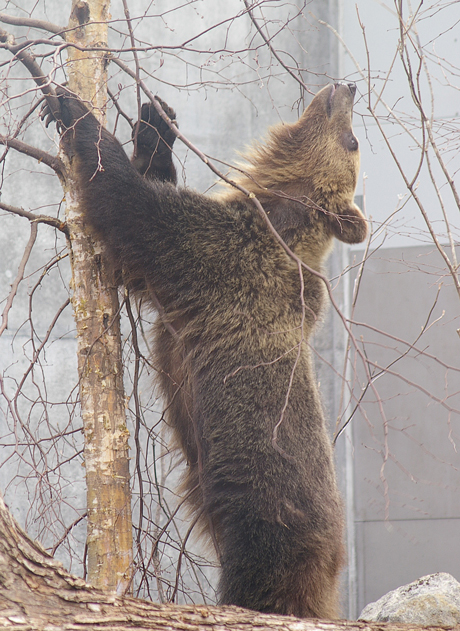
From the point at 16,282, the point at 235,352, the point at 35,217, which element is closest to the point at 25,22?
the point at 35,217

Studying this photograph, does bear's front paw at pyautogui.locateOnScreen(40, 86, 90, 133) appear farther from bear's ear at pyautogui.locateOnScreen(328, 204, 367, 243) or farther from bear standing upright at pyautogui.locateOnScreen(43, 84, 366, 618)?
bear's ear at pyautogui.locateOnScreen(328, 204, 367, 243)

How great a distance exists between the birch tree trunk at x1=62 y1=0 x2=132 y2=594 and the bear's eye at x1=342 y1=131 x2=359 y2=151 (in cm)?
129

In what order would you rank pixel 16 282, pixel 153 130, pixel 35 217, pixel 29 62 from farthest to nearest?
pixel 153 130
pixel 35 217
pixel 29 62
pixel 16 282

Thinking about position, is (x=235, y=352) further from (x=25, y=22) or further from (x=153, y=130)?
(x=25, y=22)

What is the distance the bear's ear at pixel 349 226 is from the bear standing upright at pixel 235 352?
0.07ft

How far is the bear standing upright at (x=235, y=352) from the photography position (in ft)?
8.07

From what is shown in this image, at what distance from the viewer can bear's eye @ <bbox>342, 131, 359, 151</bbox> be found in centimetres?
317

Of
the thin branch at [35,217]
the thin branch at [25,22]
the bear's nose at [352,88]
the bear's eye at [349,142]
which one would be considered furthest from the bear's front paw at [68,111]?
the bear's nose at [352,88]

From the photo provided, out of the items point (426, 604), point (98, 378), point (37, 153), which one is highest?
point (37, 153)

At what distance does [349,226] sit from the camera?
3.05 meters

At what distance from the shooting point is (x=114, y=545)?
2.30 m

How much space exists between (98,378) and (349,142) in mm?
1784

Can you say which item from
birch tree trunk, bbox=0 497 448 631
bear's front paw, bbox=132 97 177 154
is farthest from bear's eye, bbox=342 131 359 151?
birch tree trunk, bbox=0 497 448 631

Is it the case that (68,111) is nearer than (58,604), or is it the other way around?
(58,604)
